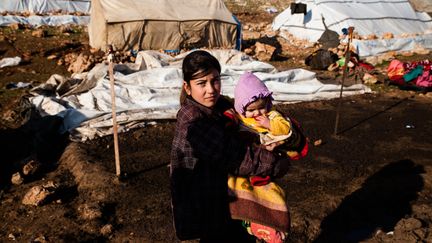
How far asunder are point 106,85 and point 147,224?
16.1ft

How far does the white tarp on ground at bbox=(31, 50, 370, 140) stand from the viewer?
7305 millimetres

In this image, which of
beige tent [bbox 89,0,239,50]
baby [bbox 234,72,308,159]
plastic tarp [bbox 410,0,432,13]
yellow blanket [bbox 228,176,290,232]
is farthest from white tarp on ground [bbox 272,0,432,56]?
yellow blanket [bbox 228,176,290,232]

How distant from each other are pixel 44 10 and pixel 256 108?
69.8ft

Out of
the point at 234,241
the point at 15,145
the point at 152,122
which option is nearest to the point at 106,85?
the point at 152,122

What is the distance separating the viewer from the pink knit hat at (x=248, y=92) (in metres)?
2.03

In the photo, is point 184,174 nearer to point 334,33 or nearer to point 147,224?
point 147,224

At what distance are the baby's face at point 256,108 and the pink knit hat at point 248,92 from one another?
0.09ft

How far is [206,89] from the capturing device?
1943 millimetres

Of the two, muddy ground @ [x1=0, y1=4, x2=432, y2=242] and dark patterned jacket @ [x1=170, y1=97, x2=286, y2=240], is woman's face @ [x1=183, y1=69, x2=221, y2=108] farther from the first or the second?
muddy ground @ [x1=0, y1=4, x2=432, y2=242]

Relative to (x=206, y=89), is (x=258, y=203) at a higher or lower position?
lower

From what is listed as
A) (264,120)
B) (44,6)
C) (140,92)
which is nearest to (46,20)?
(44,6)

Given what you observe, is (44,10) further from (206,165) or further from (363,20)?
(206,165)

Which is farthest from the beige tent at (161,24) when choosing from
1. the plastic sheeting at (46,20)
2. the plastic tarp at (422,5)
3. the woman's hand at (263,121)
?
the woman's hand at (263,121)

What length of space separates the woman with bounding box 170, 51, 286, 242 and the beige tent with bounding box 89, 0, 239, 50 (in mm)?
11977
